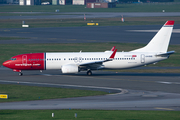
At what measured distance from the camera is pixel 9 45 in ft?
275

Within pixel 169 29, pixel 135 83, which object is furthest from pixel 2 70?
pixel 169 29

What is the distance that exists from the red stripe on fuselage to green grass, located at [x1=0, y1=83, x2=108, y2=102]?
8.76m

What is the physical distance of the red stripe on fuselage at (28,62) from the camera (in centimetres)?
5178

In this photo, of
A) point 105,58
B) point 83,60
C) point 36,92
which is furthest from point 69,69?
point 36,92

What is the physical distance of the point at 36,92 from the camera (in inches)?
1563

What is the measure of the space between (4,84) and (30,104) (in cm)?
1346

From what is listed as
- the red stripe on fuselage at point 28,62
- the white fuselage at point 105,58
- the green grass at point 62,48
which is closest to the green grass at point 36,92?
the red stripe on fuselage at point 28,62
